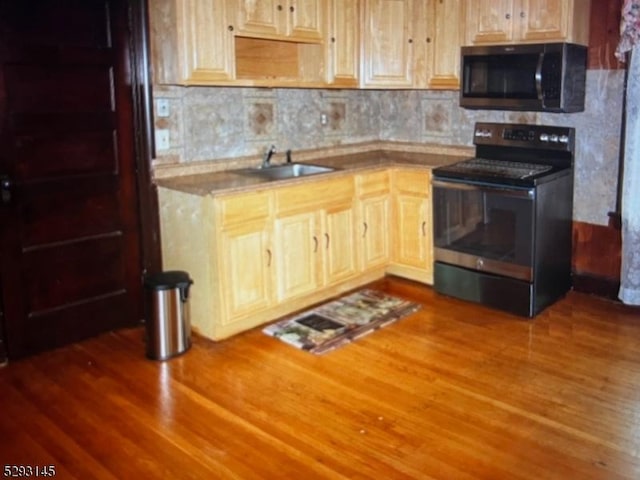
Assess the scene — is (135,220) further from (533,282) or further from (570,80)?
(570,80)

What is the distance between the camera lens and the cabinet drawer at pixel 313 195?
12.3 ft

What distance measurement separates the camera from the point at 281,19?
3.84 meters

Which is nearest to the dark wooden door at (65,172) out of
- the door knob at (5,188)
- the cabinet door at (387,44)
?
the door knob at (5,188)

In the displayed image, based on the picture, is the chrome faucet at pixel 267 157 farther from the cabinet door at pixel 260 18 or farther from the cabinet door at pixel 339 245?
the cabinet door at pixel 260 18

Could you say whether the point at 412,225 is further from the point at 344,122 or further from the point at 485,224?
the point at 344,122

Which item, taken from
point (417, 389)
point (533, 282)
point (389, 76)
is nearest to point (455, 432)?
point (417, 389)

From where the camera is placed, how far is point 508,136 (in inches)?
172

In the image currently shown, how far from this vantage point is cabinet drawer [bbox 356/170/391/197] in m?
4.31

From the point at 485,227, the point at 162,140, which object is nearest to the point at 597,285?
the point at 485,227

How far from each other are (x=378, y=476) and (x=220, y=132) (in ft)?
8.23

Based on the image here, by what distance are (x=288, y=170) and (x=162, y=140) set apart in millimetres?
951

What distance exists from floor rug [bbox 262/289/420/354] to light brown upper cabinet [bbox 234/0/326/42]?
1.75m

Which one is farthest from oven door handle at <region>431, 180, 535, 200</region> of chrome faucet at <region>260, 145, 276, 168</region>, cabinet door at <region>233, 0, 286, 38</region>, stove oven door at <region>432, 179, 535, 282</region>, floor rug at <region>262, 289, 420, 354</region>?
cabinet door at <region>233, 0, 286, 38</region>

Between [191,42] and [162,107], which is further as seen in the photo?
[162,107]
